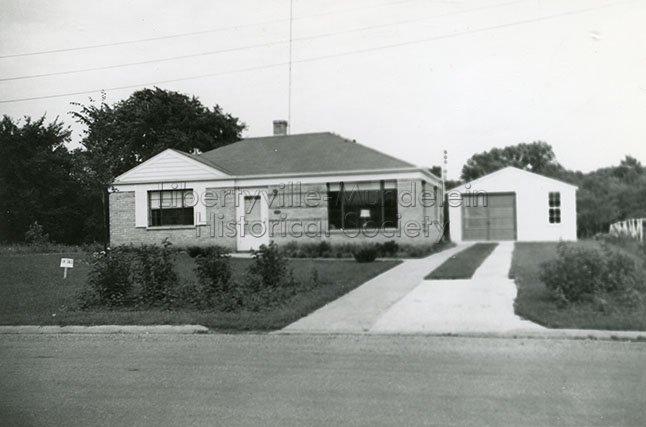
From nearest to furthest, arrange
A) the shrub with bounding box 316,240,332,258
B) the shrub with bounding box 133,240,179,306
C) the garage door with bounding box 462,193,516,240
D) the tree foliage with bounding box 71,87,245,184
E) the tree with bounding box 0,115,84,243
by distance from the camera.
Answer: the shrub with bounding box 133,240,179,306 < the tree foliage with bounding box 71,87,245,184 < the tree with bounding box 0,115,84,243 < the shrub with bounding box 316,240,332,258 < the garage door with bounding box 462,193,516,240

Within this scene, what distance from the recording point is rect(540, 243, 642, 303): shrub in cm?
946

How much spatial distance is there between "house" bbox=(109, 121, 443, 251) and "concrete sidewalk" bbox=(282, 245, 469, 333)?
4.75m

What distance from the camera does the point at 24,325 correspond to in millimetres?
9586

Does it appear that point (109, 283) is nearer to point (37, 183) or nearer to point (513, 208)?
point (37, 183)

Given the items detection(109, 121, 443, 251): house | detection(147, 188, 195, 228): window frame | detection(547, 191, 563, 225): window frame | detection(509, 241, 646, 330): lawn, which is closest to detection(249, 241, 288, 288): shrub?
detection(147, 188, 195, 228): window frame

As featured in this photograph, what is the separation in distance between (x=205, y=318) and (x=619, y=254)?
7.56m

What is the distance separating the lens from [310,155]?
19.8 metres

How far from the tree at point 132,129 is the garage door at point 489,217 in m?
17.5

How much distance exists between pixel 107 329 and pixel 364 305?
460 cm

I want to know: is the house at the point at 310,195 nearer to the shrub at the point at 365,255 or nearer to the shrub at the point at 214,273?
the shrub at the point at 365,255

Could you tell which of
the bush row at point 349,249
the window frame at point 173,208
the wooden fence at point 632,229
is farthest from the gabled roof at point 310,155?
the wooden fence at point 632,229

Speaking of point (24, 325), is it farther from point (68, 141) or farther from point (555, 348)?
point (555, 348)

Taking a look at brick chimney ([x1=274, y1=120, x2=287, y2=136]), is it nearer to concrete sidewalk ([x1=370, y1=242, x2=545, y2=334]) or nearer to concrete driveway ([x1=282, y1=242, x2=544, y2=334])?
concrete driveway ([x1=282, y1=242, x2=544, y2=334])

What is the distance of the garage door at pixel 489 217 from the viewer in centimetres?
2673
